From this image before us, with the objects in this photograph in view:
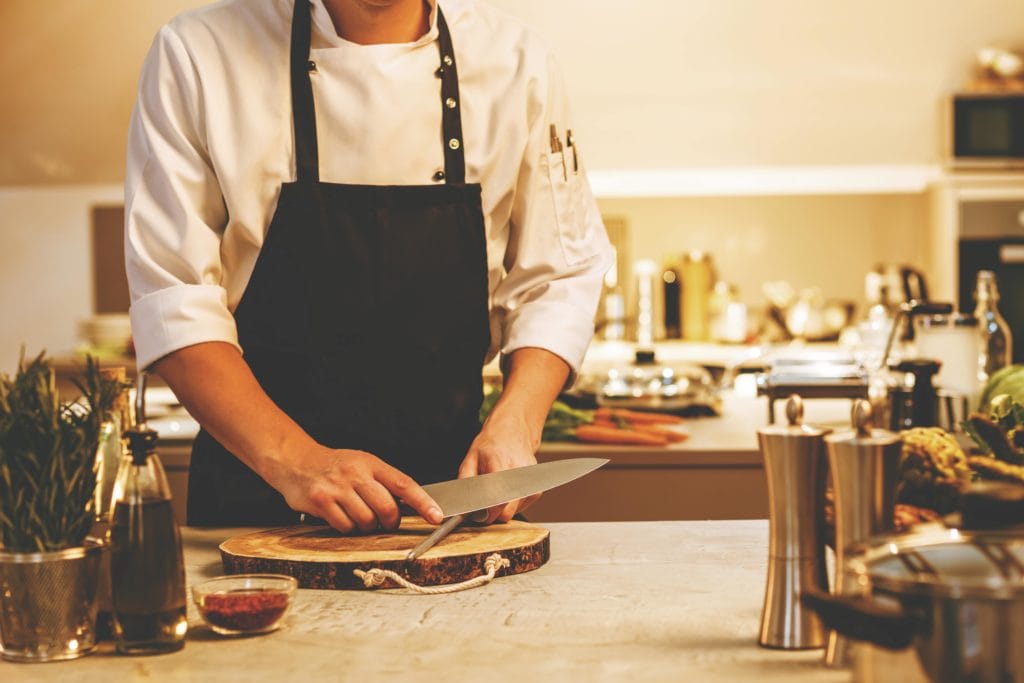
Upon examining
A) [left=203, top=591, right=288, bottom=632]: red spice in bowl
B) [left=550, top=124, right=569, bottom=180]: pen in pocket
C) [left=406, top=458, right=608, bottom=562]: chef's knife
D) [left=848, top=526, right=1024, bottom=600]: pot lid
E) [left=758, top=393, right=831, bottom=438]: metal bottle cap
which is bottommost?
[left=203, top=591, right=288, bottom=632]: red spice in bowl

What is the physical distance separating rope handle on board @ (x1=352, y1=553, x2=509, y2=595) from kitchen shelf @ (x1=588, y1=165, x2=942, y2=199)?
3.43 meters

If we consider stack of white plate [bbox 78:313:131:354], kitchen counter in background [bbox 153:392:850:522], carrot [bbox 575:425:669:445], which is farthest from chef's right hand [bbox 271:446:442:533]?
stack of white plate [bbox 78:313:131:354]

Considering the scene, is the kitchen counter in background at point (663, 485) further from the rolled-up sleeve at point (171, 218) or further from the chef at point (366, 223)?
the rolled-up sleeve at point (171, 218)

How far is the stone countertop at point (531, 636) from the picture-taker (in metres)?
0.92

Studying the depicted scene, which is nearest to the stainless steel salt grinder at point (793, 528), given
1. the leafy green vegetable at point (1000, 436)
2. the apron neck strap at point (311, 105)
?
the leafy green vegetable at point (1000, 436)

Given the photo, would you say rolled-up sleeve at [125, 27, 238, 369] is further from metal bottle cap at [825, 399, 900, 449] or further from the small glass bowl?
metal bottle cap at [825, 399, 900, 449]

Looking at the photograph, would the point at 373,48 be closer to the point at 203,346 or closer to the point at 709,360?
the point at 203,346

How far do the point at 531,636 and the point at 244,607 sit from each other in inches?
9.3

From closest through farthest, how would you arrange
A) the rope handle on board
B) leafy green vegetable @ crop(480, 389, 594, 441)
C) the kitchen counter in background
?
the rope handle on board → the kitchen counter in background → leafy green vegetable @ crop(480, 389, 594, 441)

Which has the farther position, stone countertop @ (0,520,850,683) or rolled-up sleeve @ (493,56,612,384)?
rolled-up sleeve @ (493,56,612,384)

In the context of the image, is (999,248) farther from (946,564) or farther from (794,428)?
(946,564)

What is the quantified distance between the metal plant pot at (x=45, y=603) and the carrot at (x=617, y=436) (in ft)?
5.35

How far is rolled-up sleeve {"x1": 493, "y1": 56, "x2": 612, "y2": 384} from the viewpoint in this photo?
162 cm

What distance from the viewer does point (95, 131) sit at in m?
4.73
